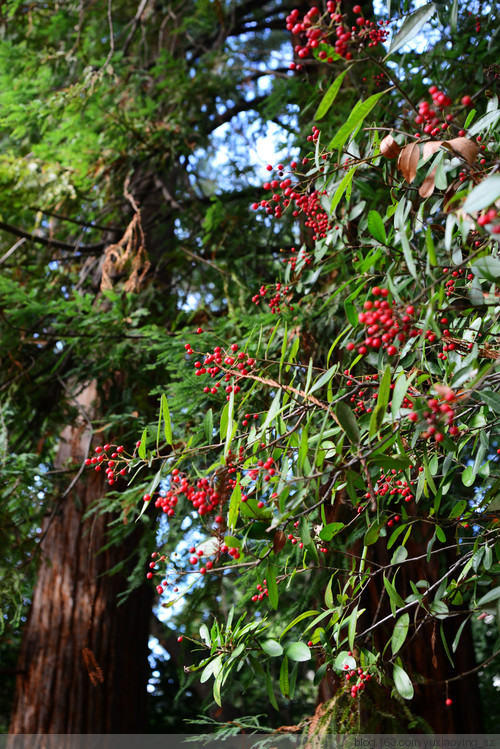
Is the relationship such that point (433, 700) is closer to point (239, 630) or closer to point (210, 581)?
point (210, 581)

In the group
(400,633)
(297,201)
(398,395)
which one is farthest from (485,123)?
(400,633)

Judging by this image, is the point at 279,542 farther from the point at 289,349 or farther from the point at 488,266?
the point at 289,349

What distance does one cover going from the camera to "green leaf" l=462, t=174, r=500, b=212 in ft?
2.39

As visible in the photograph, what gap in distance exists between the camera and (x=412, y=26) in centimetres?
101

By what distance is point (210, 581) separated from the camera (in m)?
2.52

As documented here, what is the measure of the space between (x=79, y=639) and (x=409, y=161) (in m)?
3.10

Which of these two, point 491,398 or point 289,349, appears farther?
point 289,349

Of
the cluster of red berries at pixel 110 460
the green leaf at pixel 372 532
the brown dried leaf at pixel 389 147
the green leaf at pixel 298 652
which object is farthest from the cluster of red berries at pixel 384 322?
the green leaf at pixel 298 652

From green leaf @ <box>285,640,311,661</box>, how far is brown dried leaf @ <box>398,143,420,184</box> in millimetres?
889

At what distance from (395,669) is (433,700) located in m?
1.06

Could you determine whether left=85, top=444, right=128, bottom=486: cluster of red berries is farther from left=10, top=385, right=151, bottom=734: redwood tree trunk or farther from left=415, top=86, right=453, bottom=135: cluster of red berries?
left=10, top=385, right=151, bottom=734: redwood tree trunk

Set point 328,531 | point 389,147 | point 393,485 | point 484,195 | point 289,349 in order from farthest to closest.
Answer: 1. point 289,349
2. point 393,485
3. point 328,531
4. point 389,147
5. point 484,195

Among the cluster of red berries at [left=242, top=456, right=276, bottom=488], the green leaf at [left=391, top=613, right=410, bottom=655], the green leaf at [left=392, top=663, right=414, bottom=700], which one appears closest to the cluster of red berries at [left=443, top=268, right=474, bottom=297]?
the cluster of red berries at [left=242, top=456, right=276, bottom=488]

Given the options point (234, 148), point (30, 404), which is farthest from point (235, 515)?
point (234, 148)
